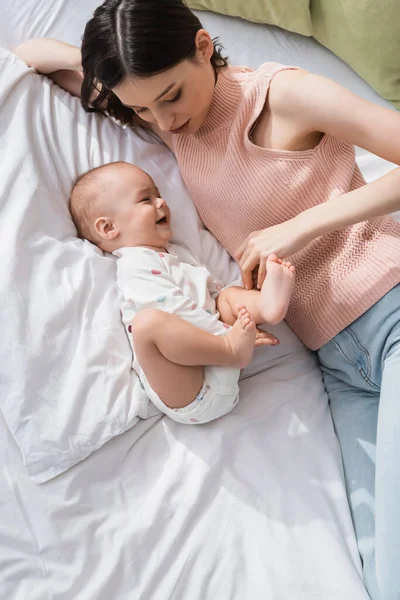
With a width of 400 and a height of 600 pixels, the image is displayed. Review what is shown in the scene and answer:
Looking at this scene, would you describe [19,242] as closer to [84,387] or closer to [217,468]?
[84,387]

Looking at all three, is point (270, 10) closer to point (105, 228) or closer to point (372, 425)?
point (105, 228)

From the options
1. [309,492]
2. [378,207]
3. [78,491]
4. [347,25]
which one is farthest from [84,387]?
[347,25]

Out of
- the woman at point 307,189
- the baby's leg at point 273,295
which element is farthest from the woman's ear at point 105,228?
the baby's leg at point 273,295

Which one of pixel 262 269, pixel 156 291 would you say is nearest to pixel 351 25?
pixel 262 269

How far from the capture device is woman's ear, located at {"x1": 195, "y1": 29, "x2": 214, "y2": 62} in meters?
1.04

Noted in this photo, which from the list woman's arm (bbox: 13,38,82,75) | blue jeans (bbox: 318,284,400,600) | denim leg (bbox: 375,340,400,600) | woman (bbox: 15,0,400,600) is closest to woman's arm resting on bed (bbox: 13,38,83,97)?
woman's arm (bbox: 13,38,82,75)

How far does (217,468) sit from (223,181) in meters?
0.57

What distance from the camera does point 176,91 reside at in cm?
102

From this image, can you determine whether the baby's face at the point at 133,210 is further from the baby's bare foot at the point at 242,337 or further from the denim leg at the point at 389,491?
the denim leg at the point at 389,491

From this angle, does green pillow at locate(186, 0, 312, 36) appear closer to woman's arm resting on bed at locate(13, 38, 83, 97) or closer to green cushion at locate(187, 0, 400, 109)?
green cushion at locate(187, 0, 400, 109)

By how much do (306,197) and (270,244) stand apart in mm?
143

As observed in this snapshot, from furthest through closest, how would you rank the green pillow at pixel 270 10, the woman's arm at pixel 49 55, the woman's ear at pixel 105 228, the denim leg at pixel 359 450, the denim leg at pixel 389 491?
the green pillow at pixel 270 10 < the woman's arm at pixel 49 55 < the woman's ear at pixel 105 228 < the denim leg at pixel 359 450 < the denim leg at pixel 389 491

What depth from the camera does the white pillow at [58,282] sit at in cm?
100

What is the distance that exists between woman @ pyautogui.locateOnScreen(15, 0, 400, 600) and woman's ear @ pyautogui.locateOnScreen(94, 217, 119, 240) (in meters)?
0.21
